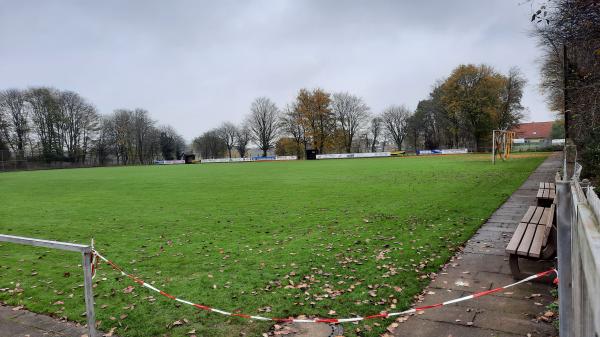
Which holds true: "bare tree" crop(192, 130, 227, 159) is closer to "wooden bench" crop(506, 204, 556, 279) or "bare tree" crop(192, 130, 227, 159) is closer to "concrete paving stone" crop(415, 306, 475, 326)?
"wooden bench" crop(506, 204, 556, 279)

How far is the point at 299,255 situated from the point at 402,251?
6.51ft

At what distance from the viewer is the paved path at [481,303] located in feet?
12.9

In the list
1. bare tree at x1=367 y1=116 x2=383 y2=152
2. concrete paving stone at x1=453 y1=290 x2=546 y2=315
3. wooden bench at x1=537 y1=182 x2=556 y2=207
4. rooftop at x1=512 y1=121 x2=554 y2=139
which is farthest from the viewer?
bare tree at x1=367 y1=116 x2=383 y2=152

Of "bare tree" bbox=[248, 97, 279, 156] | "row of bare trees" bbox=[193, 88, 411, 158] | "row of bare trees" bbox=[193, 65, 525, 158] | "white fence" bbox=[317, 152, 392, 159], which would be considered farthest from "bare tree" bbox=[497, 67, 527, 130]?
"bare tree" bbox=[248, 97, 279, 156]

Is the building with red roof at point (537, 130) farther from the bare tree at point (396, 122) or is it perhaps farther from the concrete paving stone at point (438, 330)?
the concrete paving stone at point (438, 330)

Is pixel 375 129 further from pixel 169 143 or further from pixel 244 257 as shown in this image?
pixel 244 257

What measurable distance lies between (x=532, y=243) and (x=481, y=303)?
4.04ft

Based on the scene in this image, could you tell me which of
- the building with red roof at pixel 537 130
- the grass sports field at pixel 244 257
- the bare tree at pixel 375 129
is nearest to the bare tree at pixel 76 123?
the bare tree at pixel 375 129

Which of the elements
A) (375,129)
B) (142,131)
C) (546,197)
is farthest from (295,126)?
(546,197)

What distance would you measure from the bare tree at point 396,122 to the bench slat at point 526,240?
98.4 metres

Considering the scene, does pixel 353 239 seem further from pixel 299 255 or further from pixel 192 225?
pixel 192 225

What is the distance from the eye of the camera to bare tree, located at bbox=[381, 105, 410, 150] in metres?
102

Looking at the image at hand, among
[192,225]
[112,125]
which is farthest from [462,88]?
[112,125]

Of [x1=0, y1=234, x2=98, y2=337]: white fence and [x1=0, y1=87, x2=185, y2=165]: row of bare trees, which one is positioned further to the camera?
[x1=0, y1=87, x2=185, y2=165]: row of bare trees
